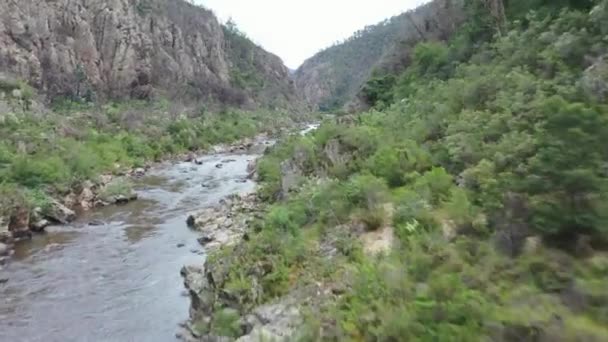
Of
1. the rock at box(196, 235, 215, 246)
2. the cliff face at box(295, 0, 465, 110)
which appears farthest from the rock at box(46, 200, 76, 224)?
the cliff face at box(295, 0, 465, 110)

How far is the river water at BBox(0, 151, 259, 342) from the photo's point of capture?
1126 centimetres

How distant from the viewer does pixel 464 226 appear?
24.7ft

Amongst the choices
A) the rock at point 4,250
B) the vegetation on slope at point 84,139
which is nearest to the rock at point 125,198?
the vegetation on slope at point 84,139

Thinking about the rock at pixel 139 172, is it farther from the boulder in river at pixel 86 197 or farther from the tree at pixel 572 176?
the tree at pixel 572 176

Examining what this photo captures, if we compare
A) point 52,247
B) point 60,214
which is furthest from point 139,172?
point 52,247

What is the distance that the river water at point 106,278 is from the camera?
36.9ft

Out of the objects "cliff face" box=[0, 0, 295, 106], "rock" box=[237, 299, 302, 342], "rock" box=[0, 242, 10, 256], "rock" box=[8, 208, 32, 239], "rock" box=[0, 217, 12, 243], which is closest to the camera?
"rock" box=[237, 299, 302, 342]

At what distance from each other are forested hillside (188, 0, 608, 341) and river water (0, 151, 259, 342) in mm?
1712

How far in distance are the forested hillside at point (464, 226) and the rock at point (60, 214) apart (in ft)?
30.7

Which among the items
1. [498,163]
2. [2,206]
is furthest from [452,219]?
[2,206]

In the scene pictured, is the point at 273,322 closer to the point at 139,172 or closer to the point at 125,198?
the point at 125,198

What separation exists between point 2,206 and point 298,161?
10618 mm

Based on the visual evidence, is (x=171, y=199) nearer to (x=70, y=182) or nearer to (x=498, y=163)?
(x=70, y=182)

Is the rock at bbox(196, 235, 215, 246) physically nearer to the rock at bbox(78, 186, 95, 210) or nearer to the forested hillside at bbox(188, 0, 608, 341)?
the forested hillside at bbox(188, 0, 608, 341)
